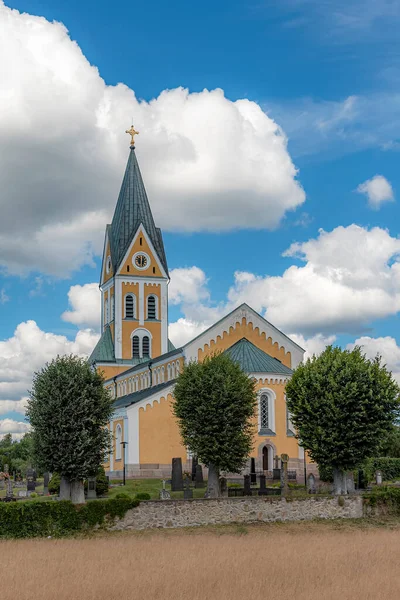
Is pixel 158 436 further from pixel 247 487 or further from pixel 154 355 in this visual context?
pixel 154 355

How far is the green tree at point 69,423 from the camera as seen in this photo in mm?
42500

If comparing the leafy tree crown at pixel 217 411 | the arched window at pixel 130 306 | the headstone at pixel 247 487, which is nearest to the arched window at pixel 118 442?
the leafy tree crown at pixel 217 411

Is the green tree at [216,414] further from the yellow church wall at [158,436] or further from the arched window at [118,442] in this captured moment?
the arched window at [118,442]

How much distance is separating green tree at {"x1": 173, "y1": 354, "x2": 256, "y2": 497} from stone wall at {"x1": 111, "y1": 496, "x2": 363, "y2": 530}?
7.36 metres

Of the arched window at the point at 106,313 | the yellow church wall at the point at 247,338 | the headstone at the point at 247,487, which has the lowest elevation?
the headstone at the point at 247,487

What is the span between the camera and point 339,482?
46.1 m

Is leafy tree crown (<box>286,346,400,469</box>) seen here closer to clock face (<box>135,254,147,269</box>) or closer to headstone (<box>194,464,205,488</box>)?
headstone (<box>194,464,205,488</box>)

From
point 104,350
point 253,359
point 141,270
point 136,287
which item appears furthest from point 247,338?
point 104,350

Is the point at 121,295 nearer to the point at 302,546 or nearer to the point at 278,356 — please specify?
the point at 278,356

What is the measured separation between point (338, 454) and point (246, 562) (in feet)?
65.0

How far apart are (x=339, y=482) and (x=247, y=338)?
27841 mm

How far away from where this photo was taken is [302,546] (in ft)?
102

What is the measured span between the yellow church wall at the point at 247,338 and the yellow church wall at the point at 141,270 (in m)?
25.9

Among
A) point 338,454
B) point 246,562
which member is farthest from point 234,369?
point 246,562
